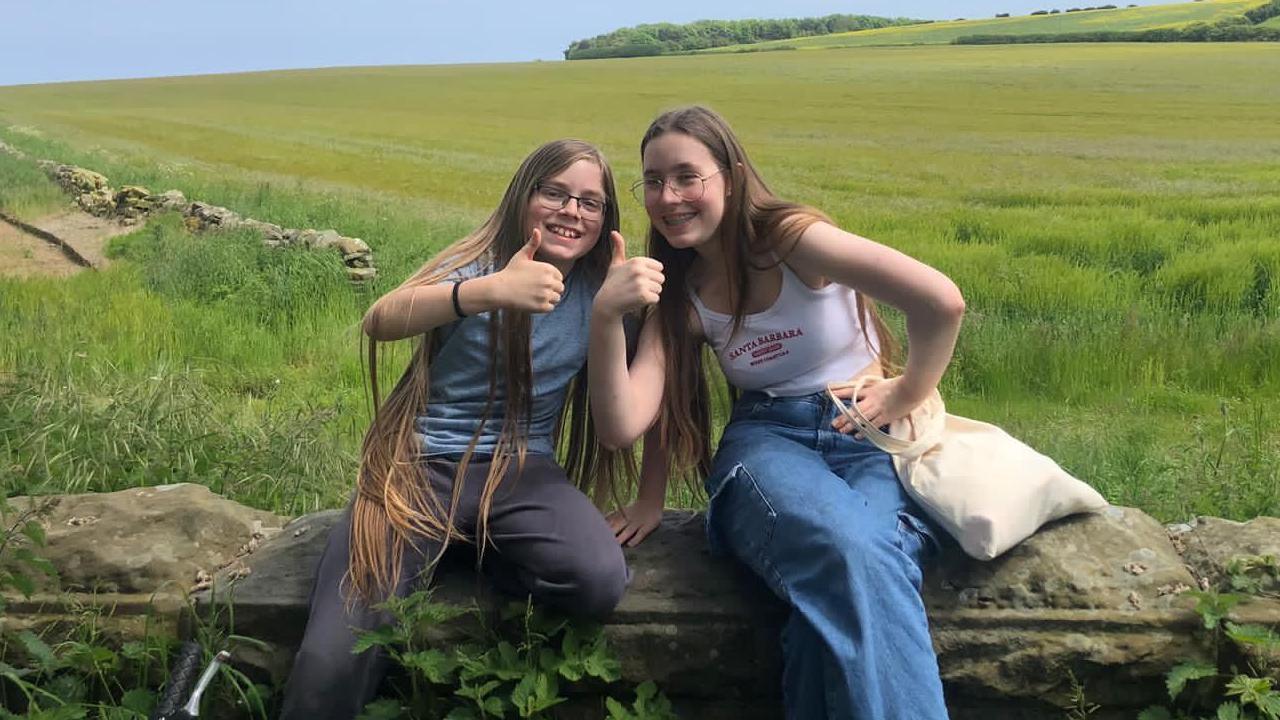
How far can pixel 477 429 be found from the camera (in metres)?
2.47

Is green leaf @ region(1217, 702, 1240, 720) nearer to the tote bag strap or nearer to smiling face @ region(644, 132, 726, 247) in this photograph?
the tote bag strap

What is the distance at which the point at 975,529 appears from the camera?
2.20 m

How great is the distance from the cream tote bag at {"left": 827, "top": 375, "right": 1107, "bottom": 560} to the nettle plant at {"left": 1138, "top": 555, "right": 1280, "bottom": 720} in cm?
33

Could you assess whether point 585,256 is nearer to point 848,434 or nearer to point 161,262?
point 848,434

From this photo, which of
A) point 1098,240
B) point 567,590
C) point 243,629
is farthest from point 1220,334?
point 243,629

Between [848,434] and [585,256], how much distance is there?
80 cm

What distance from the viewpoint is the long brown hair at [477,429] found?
89.4 inches

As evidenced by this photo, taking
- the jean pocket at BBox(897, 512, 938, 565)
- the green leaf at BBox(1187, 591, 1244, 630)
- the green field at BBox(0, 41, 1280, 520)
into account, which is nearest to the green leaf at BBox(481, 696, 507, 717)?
the jean pocket at BBox(897, 512, 938, 565)

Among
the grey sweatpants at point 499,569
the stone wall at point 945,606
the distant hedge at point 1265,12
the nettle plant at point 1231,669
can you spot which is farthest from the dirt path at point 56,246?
the distant hedge at point 1265,12

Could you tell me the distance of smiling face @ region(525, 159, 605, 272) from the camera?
2523mm

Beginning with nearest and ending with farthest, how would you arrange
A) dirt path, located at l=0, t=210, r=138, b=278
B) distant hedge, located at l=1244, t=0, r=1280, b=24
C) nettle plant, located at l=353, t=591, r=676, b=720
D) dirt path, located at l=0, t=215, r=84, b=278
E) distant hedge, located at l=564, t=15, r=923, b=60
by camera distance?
nettle plant, located at l=353, t=591, r=676, b=720 < dirt path, located at l=0, t=215, r=84, b=278 < dirt path, located at l=0, t=210, r=138, b=278 < distant hedge, located at l=1244, t=0, r=1280, b=24 < distant hedge, located at l=564, t=15, r=923, b=60

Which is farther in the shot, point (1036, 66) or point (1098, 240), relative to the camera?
point (1036, 66)

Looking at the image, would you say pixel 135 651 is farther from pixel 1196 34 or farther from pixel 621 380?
pixel 1196 34

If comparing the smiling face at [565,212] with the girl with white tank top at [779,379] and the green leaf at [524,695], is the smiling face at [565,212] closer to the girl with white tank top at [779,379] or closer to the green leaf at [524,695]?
the girl with white tank top at [779,379]
